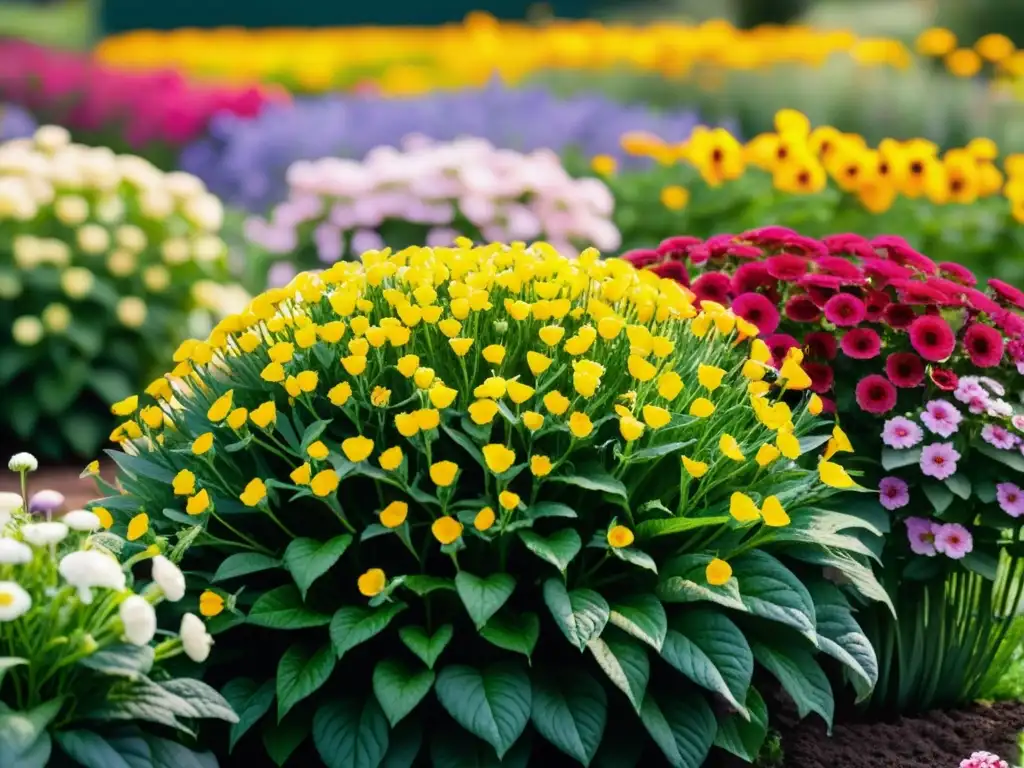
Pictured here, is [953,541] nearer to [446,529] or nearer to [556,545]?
[556,545]

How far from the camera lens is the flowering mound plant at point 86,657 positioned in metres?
2.21

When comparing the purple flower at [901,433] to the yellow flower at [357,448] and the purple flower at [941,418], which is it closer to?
the purple flower at [941,418]

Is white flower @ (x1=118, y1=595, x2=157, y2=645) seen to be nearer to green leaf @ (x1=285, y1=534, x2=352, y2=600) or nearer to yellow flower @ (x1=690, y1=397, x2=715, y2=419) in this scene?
green leaf @ (x1=285, y1=534, x2=352, y2=600)

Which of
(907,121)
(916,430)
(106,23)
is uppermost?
(916,430)

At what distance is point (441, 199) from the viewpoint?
587cm

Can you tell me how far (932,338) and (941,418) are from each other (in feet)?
0.63

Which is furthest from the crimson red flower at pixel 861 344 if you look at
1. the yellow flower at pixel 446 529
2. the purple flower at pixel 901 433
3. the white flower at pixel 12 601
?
the white flower at pixel 12 601

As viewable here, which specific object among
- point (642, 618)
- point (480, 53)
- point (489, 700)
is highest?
point (642, 618)

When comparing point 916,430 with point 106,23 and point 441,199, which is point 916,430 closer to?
point 441,199

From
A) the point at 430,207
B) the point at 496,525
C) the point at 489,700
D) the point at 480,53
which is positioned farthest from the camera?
the point at 480,53

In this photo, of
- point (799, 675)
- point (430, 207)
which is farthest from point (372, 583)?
point (430, 207)

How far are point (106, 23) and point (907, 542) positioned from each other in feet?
70.1

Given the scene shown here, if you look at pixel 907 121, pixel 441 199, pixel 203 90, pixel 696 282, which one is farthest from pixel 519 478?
pixel 203 90

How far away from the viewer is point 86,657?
2250 mm
